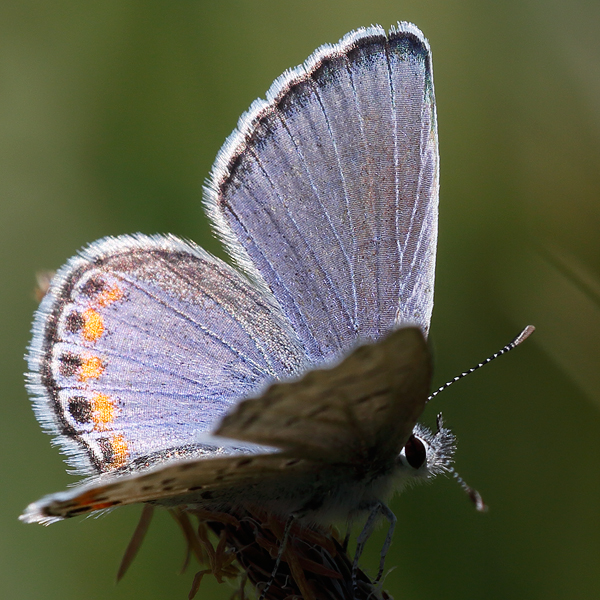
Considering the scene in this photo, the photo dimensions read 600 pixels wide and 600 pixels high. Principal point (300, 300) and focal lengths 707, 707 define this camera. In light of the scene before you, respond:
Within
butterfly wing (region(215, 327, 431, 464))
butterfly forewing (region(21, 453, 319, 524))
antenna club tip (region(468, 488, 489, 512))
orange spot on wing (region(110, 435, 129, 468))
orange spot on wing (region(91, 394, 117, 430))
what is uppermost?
orange spot on wing (region(91, 394, 117, 430))

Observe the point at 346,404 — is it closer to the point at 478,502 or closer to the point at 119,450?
the point at 478,502

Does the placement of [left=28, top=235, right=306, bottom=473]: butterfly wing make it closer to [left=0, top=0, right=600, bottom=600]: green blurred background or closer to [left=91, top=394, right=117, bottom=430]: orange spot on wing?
[left=91, top=394, right=117, bottom=430]: orange spot on wing

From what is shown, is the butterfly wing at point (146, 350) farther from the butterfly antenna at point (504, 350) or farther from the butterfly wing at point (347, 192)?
the butterfly antenna at point (504, 350)

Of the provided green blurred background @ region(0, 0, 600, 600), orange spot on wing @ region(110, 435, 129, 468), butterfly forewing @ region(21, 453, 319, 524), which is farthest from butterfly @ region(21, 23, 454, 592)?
green blurred background @ region(0, 0, 600, 600)

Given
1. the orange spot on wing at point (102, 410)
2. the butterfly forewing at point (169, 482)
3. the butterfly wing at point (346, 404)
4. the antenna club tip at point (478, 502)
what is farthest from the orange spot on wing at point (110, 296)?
the antenna club tip at point (478, 502)

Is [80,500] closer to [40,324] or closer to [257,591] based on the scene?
[257,591]

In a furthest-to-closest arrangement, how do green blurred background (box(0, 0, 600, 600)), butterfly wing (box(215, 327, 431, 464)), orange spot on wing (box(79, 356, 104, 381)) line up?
green blurred background (box(0, 0, 600, 600)) < orange spot on wing (box(79, 356, 104, 381)) < butterfly wing (box(215, 327, 431, 464))

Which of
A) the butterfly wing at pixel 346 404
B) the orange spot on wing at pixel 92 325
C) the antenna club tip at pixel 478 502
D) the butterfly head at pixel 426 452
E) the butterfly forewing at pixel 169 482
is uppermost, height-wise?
the orange spot on wing at pixel 92 325
